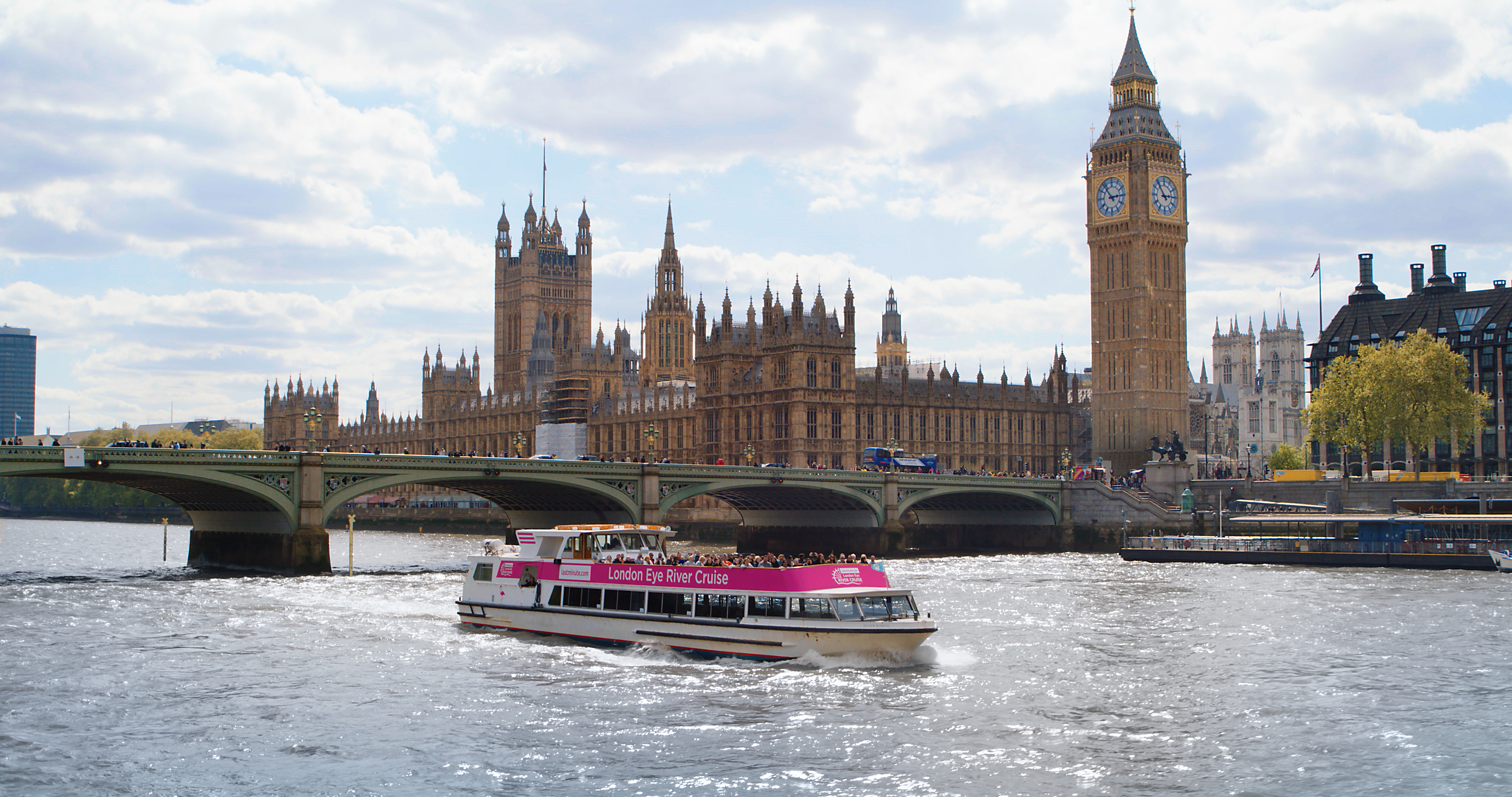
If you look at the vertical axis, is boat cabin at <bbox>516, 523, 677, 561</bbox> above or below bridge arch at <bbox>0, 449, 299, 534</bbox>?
below

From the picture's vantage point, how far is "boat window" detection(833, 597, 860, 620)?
36094 mm

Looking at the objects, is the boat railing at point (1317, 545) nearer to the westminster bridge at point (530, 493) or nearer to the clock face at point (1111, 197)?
the westminster bridge at point (530, 493)

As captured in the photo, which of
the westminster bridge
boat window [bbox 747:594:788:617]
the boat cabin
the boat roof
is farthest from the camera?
the boat roof

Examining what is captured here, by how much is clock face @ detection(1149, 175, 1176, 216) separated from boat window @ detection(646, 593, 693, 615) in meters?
88.1

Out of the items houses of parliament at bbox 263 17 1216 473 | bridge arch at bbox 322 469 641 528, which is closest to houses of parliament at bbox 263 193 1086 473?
houses of parliament at bbox 263 17 1216 473

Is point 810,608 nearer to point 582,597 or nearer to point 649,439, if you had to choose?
point 582,597

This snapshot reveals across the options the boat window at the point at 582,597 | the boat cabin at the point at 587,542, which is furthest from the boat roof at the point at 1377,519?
the boat window at the point at 582,597

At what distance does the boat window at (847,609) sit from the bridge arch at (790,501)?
121ft

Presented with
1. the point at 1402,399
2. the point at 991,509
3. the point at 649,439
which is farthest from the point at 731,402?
the point at 1402,399

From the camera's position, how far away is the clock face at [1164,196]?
118875 mm

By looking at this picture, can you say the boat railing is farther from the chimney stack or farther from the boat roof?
the chimney stack

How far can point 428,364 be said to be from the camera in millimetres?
192375

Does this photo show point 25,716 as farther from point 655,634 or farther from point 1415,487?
point 1415,487

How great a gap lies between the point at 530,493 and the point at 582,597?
34662mm
